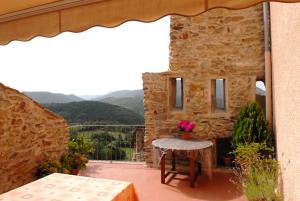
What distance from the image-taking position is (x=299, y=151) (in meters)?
2.17

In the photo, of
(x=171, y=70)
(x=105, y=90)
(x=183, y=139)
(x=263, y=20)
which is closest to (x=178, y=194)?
(x=183, y=139)

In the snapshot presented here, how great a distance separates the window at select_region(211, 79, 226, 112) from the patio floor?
61.7 inches

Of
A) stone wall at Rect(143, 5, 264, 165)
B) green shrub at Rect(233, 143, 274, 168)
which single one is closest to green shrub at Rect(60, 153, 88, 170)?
stone wall at Rect(143, 5, 264, 165)

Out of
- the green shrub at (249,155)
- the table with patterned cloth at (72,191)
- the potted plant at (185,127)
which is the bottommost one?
the table with patterned cloth at (72,191)

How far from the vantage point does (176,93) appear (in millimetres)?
7469

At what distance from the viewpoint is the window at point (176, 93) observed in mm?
7152

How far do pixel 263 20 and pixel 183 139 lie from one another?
126 inches

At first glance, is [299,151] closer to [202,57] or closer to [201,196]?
[201,196]

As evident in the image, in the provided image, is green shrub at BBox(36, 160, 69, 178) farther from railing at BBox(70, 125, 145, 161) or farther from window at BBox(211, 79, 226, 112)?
window at BBox(211, 79, 226, 112)

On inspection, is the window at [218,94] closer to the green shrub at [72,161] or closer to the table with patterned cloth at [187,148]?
the table with patterned cloth at [187,148]

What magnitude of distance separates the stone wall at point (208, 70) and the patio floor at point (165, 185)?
Result: 65cm

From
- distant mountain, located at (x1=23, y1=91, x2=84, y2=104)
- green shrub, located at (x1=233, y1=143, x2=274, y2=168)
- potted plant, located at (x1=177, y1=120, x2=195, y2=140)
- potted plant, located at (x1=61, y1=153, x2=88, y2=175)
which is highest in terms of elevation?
distant mountain, located at (x1=23, y1=91, x2=84, y2=104)

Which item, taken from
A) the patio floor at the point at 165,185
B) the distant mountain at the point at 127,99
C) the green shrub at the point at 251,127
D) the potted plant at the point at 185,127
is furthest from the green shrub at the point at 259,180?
the distant mountain at the point at 127,99

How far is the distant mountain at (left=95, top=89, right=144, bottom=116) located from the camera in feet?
57.7
